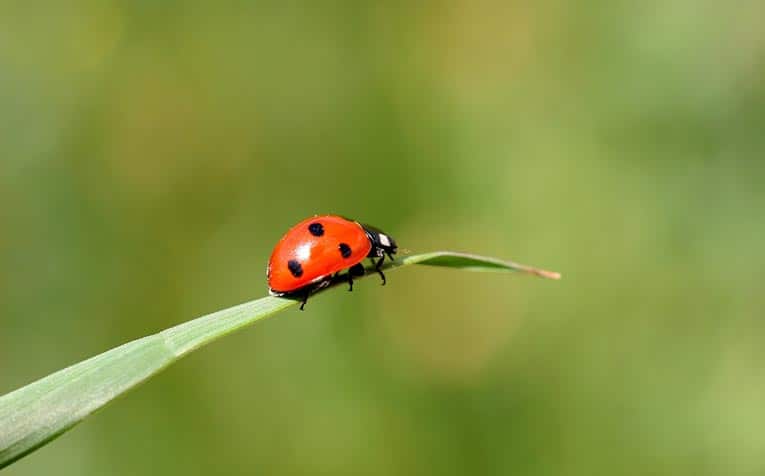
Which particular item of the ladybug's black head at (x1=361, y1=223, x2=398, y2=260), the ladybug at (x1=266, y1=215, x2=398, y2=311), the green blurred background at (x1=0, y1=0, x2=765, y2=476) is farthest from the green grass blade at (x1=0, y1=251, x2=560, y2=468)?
the green blurred background at (x1=0, y1=0, x2=765, y2=476)

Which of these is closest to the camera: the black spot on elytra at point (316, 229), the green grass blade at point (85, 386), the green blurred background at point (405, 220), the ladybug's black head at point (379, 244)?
the green grass blade at point (85, 386)

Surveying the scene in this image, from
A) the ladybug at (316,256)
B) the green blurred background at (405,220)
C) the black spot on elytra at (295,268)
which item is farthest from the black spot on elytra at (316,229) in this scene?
the green blurred background at (405,220)

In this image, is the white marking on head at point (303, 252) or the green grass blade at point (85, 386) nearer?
the green grass blade at point (85, 386)

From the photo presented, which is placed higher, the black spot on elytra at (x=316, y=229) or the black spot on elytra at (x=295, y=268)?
the black spot on elytra at (x=316, y=229)

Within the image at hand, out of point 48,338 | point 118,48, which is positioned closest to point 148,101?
point 118,48

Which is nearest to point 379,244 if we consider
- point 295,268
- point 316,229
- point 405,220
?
point 316,229

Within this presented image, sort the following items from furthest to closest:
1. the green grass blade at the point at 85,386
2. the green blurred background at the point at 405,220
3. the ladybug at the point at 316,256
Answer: the green blurred background at the point at 405,220 < the ladybug at the point at 316,256 < the green grass blade at the point at 85,386

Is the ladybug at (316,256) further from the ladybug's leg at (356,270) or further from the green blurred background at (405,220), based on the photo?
the green blurred background at (405,220)

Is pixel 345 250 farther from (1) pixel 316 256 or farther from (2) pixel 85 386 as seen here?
(2) pixel 85 386
